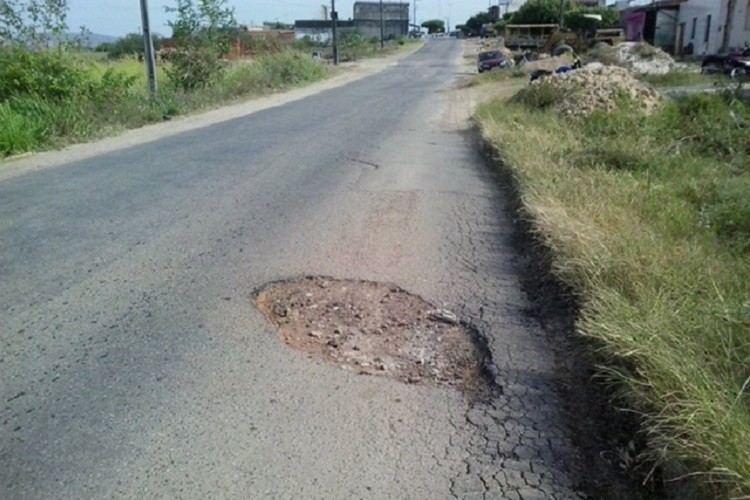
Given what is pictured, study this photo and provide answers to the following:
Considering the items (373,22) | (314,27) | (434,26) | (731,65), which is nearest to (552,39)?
(731,65)

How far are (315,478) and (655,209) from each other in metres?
4.60

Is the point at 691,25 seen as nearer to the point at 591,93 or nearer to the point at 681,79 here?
the point at 681,79

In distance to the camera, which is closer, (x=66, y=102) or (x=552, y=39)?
(x=66, y=102)

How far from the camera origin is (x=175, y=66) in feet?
66.8

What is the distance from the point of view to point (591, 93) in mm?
13773

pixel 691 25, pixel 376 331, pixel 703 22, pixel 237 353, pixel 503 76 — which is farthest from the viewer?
pixel 691 25

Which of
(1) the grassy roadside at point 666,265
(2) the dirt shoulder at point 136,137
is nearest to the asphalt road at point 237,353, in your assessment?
(1) the grassy roadside at point 666,265

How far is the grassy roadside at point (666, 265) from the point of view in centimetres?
260

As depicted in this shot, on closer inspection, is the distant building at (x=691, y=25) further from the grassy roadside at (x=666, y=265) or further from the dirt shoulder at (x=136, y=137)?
the grassy roadside at (x=666, y=265)

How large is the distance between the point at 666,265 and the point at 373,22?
109418mm

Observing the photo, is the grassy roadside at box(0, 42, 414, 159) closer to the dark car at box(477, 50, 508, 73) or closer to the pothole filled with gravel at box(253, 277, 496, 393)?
the pothole filled with gravel at box(253, 277, 496, 393)

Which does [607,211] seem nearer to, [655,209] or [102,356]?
[655,209]

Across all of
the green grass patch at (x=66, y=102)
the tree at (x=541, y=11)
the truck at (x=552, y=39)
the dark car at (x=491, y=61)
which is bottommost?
the green grass patch at (x=66, y=102)

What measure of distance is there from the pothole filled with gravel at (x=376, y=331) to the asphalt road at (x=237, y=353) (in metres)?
0.12
